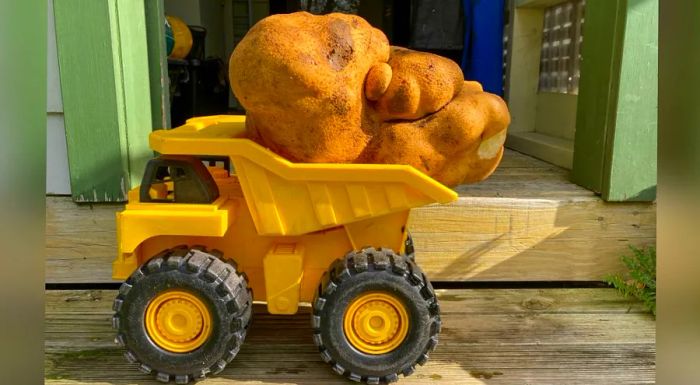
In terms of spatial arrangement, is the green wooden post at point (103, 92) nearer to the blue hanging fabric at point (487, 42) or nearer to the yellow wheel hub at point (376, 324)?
the yellow wheel hub at point (376, 324)

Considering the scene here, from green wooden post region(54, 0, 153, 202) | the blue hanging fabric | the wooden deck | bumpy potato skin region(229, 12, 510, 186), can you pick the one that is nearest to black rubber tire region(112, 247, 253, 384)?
the wooden deck

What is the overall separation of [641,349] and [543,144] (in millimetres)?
1345

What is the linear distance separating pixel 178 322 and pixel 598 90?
1556 millimetres

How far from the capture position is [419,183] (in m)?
1.18

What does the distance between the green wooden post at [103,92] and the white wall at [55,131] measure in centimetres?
3

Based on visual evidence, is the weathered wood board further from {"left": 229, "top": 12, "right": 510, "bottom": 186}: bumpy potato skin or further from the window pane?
the window pane

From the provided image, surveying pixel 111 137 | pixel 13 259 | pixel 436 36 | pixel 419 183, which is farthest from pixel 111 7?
pixel 436 36

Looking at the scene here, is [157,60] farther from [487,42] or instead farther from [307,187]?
[487,42]

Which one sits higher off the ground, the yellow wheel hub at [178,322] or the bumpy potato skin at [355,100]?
the bumpy potato skin at [355,100]

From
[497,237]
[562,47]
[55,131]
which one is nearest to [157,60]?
[55,131]

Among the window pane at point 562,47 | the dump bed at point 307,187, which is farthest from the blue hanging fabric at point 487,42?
the dump bed at point 307,187

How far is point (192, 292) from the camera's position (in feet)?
3.94

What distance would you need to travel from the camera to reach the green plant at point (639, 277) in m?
1.71

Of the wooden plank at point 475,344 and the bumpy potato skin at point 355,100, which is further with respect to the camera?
the wooden plank at point 475,344
